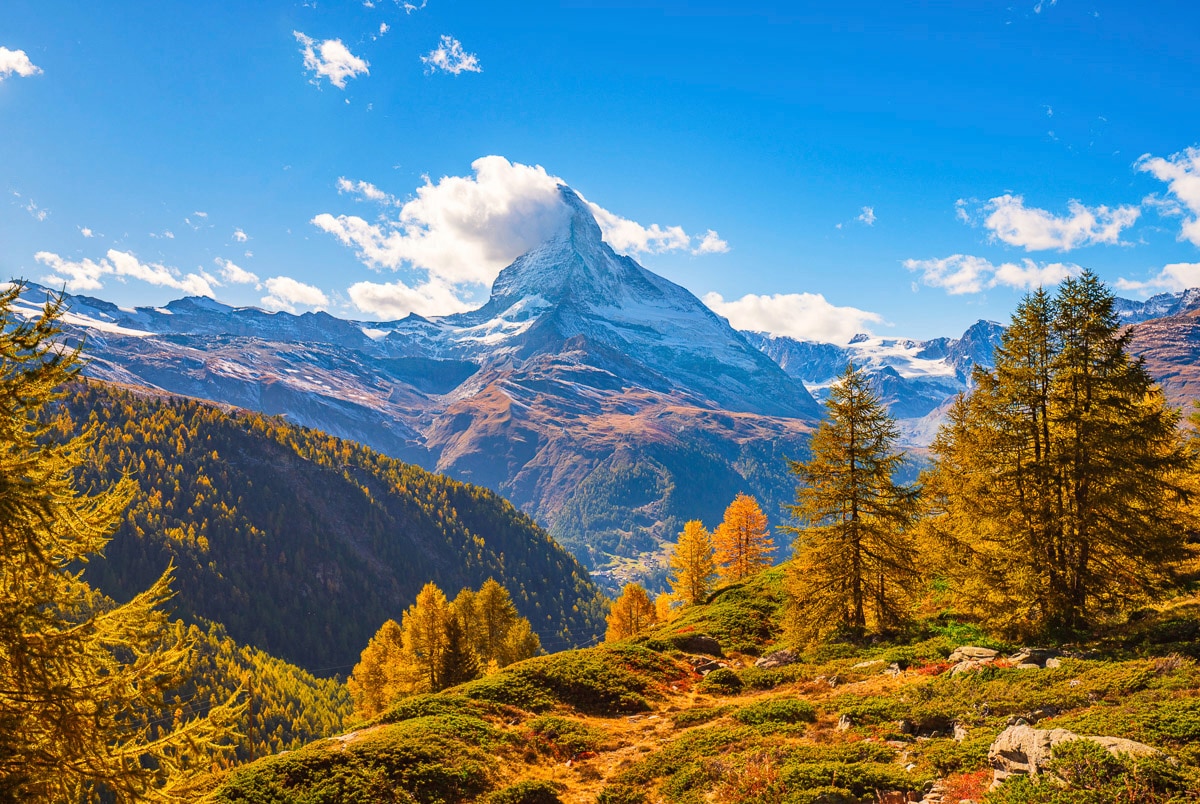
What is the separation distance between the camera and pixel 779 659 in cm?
2964

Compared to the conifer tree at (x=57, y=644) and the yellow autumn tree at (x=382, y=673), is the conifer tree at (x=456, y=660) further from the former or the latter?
the conifer tree at (x=57, y=644)

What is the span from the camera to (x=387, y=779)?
54.9ft

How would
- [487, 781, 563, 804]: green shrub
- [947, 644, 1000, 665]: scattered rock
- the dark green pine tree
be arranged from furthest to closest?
the dark green pine tree
[947, 644, 1000, 665]: scattered rock
[487, 781, 563, 804]: green shrub

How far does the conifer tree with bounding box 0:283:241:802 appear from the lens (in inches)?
360

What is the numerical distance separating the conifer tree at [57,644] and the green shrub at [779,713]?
16447 millimetres

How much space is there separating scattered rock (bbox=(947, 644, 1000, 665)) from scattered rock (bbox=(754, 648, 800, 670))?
8215mm

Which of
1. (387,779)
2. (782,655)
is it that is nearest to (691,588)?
(782,655)

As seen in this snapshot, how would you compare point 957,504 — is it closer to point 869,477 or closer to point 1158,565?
point 869,477

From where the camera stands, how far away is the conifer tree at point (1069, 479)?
21.3 m

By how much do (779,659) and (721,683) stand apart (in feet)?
13.3

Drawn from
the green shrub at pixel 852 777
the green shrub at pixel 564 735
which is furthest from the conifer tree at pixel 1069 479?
the green shrub at pixel 564 735

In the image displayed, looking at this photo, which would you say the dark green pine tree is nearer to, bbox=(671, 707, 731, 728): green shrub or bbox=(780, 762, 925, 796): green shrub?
bbox=(671, 707, 731, 728): green shrub

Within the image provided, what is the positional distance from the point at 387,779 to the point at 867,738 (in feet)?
46.5

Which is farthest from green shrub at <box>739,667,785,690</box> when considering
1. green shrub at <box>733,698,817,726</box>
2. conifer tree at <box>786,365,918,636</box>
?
green shrub at <box>733,698,817,726</box>
